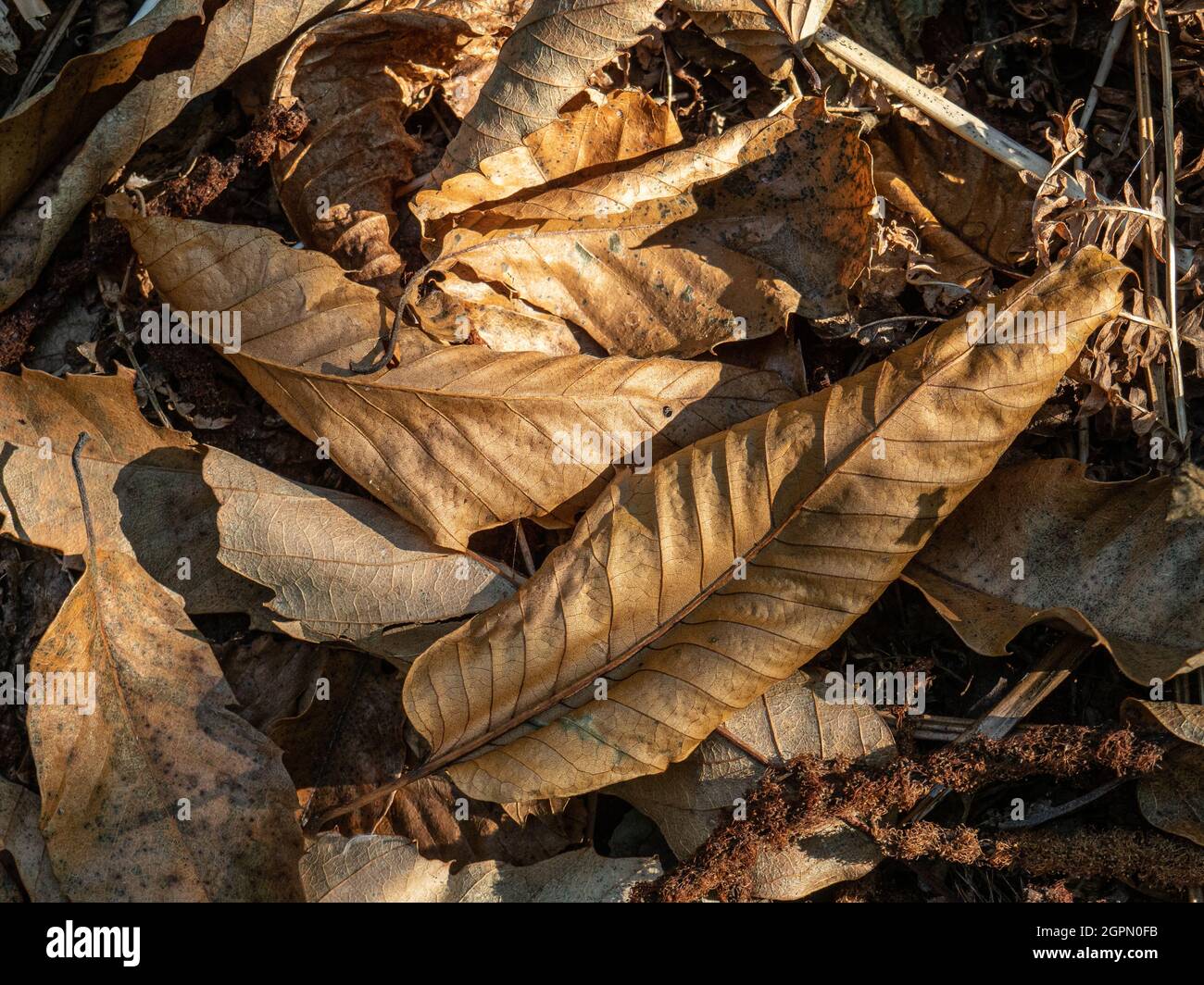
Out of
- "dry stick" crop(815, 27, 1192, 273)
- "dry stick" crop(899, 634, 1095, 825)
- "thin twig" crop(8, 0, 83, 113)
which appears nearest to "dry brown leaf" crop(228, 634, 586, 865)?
"dry stick" crop(899, 634, 1095, 825)

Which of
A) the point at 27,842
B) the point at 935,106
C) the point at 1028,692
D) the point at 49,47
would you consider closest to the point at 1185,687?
the point at 1028,692

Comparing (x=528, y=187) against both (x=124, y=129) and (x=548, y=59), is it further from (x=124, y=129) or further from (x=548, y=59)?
(x=124, y=129)

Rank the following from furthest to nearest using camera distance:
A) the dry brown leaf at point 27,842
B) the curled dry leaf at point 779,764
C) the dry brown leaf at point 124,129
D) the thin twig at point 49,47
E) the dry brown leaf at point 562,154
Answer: the thin twig at point 49,47 < the dry brown leaf at point 124,129 < the dry brown leaf at point 562,154 < the dry brown leaf at point 27,842 < the curled dry leaf at point 779,764

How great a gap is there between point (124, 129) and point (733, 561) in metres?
2.21

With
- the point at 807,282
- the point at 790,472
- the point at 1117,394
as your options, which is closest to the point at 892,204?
the point at 807,282

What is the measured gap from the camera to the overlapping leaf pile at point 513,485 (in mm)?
2561

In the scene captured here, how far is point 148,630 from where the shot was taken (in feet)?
9.39

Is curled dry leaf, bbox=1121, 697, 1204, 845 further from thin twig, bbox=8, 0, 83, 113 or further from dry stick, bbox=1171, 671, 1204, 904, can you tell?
thin twig, bbox=8, 0, 83, 113

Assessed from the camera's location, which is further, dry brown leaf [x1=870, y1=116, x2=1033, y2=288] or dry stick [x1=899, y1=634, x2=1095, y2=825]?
dry brown leaf [x1=870, y1=116, x2=1033, y2=288]

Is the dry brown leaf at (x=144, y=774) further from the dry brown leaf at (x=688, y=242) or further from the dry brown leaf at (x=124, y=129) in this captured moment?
the dry brown leaf at (x=688, y=242)

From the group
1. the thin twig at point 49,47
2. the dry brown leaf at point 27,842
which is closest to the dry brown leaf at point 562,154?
the thin twig at point 49,47

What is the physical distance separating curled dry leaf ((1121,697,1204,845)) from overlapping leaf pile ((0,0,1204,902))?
0.01 m

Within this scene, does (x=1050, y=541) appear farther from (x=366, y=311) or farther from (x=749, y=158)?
(x=366, y=311)

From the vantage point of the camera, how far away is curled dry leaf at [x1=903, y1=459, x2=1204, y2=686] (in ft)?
8.45
